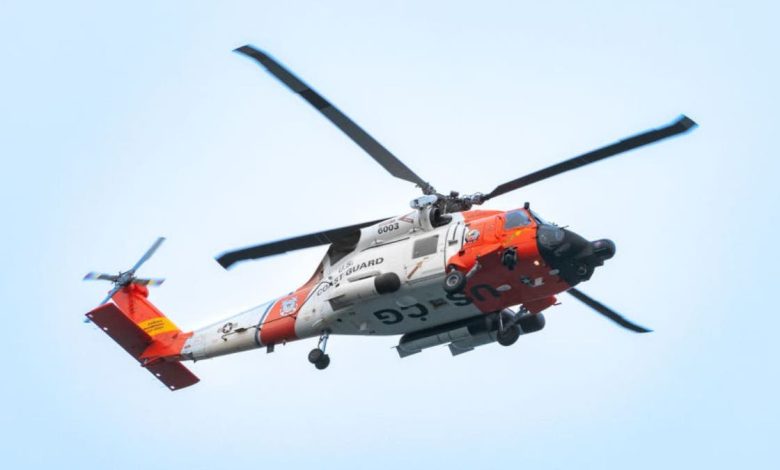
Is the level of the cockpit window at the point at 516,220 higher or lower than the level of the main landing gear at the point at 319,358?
higher

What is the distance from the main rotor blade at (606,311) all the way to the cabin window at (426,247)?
335 centimetres

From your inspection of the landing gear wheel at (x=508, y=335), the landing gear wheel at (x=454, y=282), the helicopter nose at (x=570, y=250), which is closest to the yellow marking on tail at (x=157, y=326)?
the landing gear wheel at (x=454, y=282)

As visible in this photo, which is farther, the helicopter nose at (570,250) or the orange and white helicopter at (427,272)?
the orange and white helicopter at (427,272)

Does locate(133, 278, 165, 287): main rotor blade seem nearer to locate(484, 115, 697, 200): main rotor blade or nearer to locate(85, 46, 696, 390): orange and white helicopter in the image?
locate(85, 46, 696, 390): orange and white helicopter

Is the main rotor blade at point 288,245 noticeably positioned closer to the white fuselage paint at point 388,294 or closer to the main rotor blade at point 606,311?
the white fuselage paint at point 388,294

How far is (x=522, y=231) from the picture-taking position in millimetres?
23016

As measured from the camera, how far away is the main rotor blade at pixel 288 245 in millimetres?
24906

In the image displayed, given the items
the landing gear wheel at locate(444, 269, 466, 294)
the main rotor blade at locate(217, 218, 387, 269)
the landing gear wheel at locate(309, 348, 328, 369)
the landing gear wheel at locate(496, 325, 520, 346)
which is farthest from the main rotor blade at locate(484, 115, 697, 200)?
the landing gear wheel at locate(309, 348, 328, 369)

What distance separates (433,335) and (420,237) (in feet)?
7.20

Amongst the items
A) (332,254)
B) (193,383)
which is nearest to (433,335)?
(332,254)

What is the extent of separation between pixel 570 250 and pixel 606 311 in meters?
3.86

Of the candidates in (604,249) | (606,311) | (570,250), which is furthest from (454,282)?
(606,311)

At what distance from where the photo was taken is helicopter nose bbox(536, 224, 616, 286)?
2255 cm

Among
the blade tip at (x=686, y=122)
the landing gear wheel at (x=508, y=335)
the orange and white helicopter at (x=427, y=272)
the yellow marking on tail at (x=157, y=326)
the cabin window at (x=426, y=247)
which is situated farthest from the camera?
the yellow marking on tail at (x=157, y=326)
